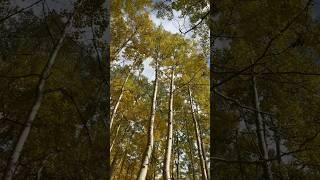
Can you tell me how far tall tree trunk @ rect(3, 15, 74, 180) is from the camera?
2559 mm

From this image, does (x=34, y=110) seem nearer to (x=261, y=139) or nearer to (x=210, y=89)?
(x=210, y=89)

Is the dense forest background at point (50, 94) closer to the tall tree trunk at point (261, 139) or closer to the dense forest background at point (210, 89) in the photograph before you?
the dense forest background at point (210, 89)

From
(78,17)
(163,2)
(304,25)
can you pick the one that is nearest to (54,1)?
(78,17)

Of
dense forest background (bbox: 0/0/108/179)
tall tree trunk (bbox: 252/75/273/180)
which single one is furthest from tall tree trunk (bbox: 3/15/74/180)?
tall tree trunk (bbox: 252/75/273/180)

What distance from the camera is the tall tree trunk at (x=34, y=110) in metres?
2.56

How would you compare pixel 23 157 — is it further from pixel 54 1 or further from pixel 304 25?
pixel 304 25

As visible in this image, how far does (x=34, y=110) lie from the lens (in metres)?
2.78

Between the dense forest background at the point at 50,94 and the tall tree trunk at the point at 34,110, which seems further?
the dense forest background at the point at 50,94

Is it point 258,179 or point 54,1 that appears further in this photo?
point 54,1

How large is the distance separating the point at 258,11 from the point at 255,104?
2.61 ft

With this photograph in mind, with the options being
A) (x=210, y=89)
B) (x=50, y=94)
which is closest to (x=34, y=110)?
(x=50, y=94)

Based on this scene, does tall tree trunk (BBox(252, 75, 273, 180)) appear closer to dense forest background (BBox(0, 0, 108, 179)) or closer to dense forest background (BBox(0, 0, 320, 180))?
dense forest background (BBox(0, 0, 320, 180))

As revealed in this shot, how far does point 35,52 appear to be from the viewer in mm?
3002

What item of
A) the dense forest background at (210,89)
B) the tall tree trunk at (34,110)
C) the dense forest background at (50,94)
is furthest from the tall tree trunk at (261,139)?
the tall tree trunk at (34,110)
